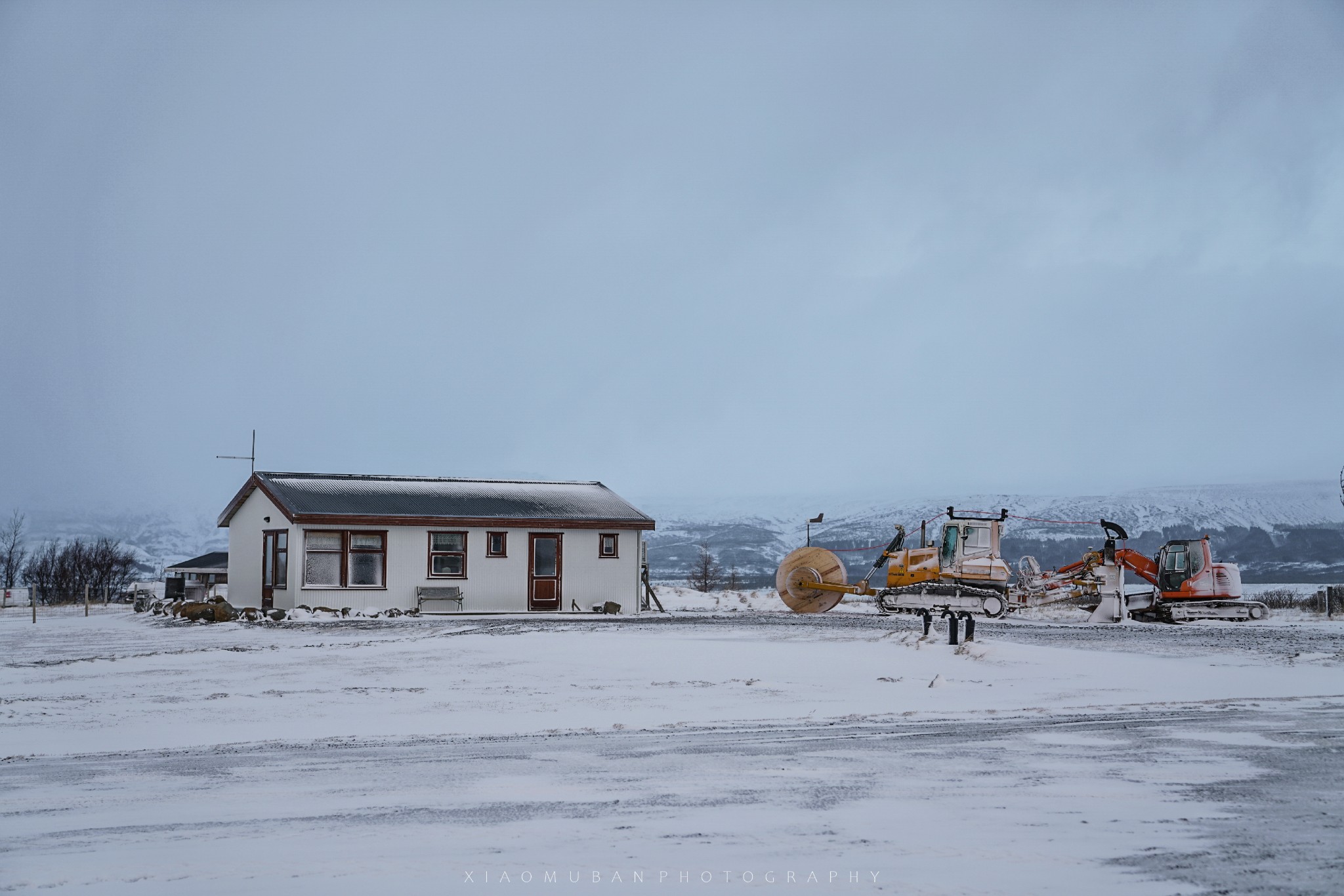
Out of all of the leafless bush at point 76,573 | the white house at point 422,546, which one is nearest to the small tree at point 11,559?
the leafless bush at point 76,573

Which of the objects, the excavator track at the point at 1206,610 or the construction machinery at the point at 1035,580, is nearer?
the construction machinery at the point at 1035,580

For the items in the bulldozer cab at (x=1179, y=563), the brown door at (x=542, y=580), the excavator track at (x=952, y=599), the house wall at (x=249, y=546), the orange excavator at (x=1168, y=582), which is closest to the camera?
the excavator track at (x=952, y=599)

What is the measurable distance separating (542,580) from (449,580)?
9.60ft

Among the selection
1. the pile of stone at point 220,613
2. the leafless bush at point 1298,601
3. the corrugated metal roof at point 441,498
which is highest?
the corrugated metal roof at point 441,498

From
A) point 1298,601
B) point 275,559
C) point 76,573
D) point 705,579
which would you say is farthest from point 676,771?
point 76,573

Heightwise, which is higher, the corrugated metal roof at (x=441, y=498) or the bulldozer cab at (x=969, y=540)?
the corrugated metal roof at (x=441, y=498)

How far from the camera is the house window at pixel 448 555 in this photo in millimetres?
32031

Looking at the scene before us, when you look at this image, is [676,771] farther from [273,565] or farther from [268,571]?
[268,571]

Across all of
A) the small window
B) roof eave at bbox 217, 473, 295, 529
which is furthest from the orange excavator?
roof eave at bbox 217, 473, 295, 529

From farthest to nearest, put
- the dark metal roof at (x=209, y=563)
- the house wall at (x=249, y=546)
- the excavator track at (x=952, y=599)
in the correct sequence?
the dark metal roof at (x=209, y=563), the house wall at (x=249, y=546), the excavator track at (x=952, y=599)

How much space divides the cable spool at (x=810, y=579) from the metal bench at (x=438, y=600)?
9508 mm

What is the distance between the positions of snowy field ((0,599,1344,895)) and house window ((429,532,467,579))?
12970mm

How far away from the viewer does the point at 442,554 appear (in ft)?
106

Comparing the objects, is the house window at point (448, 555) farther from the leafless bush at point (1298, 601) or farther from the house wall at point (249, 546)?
the leafless bush at point (1298, 601)
